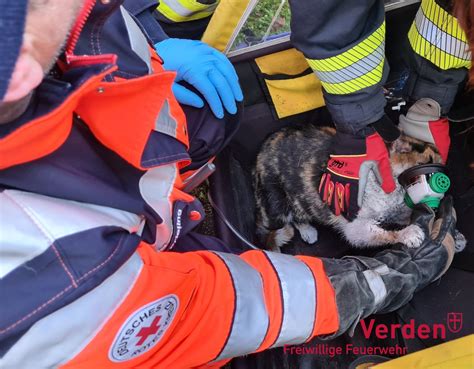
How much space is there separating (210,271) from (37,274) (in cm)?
60

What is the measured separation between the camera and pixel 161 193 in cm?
150

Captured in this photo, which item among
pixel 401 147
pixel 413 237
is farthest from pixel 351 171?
pixel 413 237

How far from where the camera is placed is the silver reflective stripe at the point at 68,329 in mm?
1051

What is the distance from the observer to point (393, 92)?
2445 millimetres

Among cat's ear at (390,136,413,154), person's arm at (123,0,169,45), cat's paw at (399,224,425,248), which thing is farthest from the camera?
cat's ear at (390,136,413,154)

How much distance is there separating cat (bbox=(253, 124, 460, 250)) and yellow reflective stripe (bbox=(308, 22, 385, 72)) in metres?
0.80

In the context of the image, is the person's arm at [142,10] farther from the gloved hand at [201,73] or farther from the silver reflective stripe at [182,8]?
the silver reflective stripe at [182,8]

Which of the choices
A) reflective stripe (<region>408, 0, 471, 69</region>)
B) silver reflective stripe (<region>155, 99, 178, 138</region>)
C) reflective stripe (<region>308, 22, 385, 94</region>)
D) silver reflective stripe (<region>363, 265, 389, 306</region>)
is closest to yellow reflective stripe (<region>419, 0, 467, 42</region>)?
reflective stripe (<region>408, 0, 471, 69</region>)

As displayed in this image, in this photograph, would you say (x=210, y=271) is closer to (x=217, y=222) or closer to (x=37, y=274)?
(x=37, y=274)

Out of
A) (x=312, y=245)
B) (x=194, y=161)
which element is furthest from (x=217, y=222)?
(x=312, y=245)

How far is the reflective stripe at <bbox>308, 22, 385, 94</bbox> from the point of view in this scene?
188 cm

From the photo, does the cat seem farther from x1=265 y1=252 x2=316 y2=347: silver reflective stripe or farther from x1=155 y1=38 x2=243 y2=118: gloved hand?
x1=265 y1=252 x2=316 y2=347: silver reflective stripe

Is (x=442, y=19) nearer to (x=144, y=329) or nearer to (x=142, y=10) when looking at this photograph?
(x=142, y=10)

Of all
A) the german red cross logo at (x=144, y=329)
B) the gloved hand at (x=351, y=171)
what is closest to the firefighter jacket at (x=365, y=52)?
the gloved hand at (x=351, y=171)
